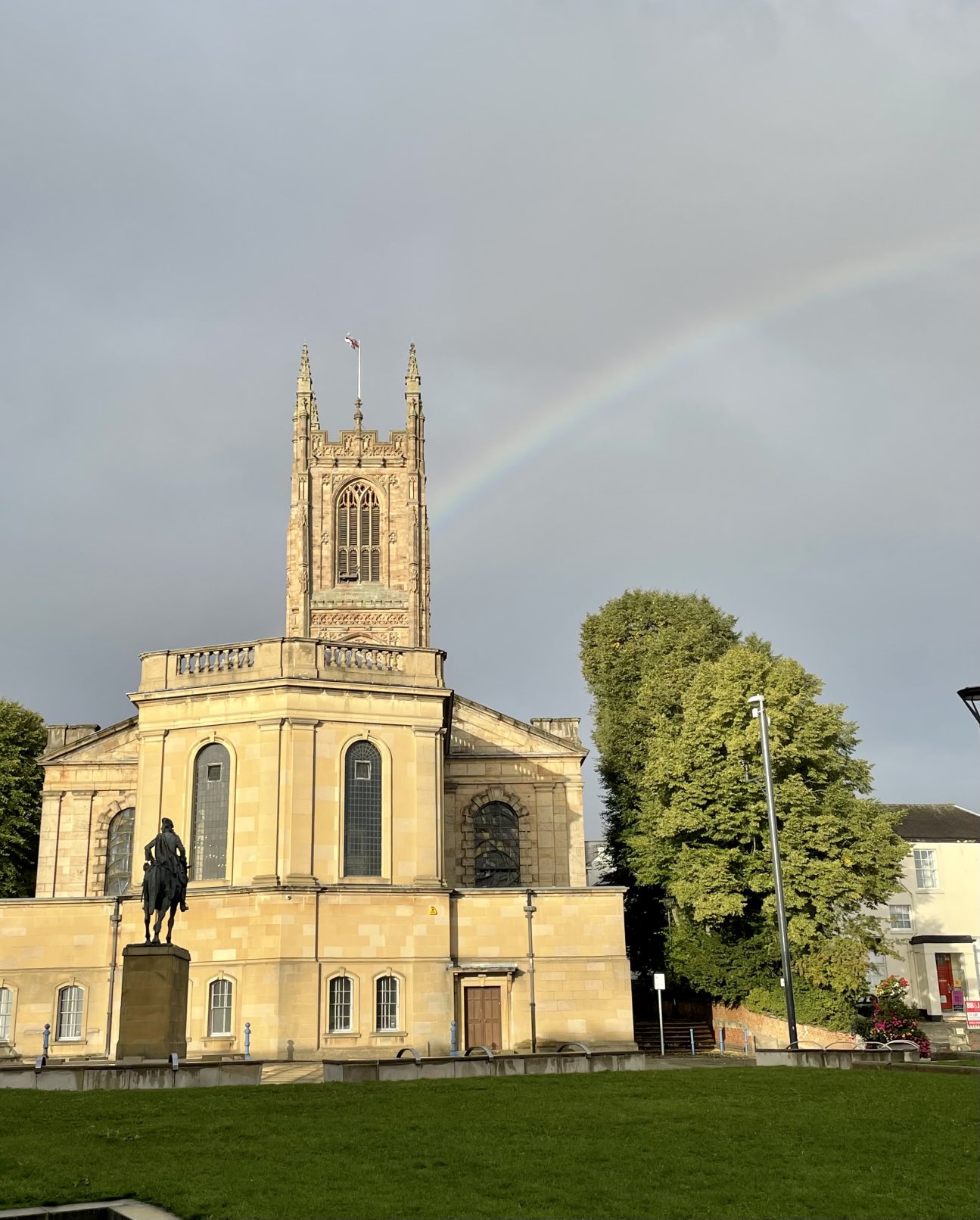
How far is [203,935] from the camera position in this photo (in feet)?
118

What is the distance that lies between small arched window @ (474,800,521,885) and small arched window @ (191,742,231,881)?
1757cm

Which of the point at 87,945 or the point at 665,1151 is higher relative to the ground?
the point at 87,945

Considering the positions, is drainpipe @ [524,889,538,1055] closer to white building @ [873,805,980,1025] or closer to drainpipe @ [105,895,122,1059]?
drainpipe @ [105,895,122,1059]

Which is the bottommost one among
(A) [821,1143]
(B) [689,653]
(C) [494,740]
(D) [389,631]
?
(A) [821,1143]

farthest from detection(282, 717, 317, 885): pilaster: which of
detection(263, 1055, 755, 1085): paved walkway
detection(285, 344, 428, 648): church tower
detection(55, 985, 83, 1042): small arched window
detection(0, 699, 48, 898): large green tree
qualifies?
detection(285, 344, 428, 648): church tower

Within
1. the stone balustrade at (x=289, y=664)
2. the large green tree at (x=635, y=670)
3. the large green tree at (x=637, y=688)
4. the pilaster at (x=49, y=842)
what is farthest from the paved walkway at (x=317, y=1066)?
the pilaster at (x=49, y=842)

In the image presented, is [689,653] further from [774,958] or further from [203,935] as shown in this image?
[203,935]

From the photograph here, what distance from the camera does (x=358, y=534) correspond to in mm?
98562

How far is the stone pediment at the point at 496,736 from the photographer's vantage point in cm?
5441

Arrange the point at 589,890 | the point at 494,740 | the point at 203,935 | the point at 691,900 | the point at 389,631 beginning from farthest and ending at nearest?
the point at 389,631, the point at 494,740, the point at 691,900, the point at 589,890, the point at 203,935

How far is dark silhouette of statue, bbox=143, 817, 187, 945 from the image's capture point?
27.9 metres

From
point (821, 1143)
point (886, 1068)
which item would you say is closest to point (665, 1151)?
point (821, 1143)

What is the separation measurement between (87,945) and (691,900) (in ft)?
65.8

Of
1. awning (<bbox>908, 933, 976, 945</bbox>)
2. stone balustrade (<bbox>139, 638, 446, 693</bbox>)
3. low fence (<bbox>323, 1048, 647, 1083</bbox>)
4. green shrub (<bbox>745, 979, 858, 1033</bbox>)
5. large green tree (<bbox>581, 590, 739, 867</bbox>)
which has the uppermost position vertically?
large green tree (<bbox>581, 590, 739, 867</bbox>)
